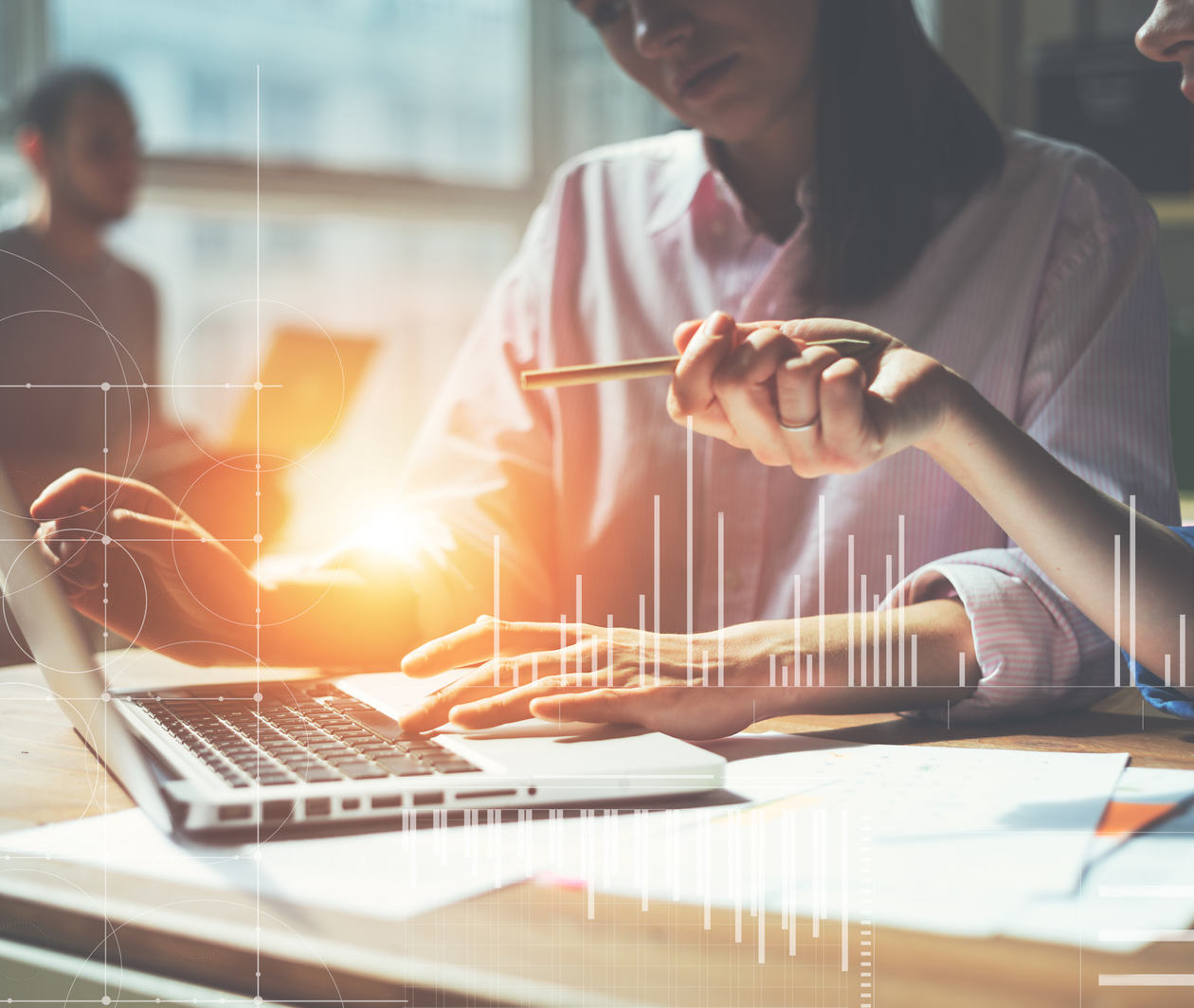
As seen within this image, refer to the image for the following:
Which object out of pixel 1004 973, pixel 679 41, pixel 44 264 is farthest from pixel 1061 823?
pixel 44 264

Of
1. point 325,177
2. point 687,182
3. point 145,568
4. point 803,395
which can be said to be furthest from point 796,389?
point 325,177

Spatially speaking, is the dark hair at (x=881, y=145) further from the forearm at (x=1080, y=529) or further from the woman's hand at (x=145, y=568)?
the woman's hand at (x=145, y=568)

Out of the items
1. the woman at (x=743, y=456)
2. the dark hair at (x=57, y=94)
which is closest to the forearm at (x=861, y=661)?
the woman at (x=743, y=456)

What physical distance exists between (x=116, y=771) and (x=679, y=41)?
0.48m

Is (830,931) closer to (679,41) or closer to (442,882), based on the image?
(442,882)

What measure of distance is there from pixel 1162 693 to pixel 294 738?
0.33 m

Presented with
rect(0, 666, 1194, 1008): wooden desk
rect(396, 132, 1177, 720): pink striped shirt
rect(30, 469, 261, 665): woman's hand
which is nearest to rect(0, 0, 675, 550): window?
rect(396, 132, 1177, 720): pink striped shirt

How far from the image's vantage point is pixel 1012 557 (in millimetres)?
477

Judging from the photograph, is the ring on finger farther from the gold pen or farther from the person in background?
the person in background

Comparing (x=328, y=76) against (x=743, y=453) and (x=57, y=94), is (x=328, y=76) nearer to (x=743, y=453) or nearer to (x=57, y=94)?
(x=57, y=94)

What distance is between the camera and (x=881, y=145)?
614mm

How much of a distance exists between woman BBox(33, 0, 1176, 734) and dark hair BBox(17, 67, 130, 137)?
37 cm

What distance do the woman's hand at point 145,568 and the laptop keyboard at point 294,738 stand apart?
2.0 inches

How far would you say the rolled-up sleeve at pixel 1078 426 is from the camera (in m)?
0.46
